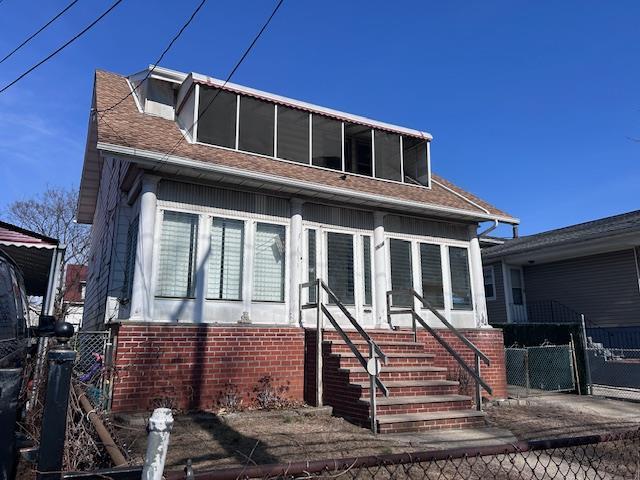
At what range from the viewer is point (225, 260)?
889cm

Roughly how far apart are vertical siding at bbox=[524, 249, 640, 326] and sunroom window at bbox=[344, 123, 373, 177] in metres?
9.81

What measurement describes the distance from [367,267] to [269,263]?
232 centimetres

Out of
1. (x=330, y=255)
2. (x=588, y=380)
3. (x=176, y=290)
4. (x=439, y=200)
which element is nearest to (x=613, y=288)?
(x=588, y=380)

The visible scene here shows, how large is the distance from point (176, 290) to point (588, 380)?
1075cm

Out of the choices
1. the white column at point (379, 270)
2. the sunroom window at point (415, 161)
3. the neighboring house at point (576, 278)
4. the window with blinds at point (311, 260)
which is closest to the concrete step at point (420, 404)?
the white column at point (379, 270)

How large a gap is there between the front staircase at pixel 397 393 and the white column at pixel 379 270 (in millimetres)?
1332

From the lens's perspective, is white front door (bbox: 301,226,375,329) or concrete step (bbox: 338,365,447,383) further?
white front door (bbox: 301,226,375,329)

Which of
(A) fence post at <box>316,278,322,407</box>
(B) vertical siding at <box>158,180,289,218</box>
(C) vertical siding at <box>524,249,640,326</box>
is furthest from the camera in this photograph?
(C) vertical siding at <box>524,249,640,326</box>

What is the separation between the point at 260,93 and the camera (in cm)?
1037

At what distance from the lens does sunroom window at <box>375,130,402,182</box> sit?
11922 mm

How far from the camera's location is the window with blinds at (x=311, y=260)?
31.4 feet

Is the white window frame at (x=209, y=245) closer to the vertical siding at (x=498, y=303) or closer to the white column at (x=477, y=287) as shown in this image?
the white column at (x=477, y=287)

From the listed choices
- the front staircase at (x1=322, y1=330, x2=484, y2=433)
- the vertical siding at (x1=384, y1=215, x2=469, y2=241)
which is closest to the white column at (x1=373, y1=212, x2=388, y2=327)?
the vertical siding at (x1=384, y1=215, x2=469, y2=241)

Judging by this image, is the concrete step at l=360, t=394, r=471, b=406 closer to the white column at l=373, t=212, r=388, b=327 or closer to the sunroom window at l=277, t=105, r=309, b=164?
the white column at l=373, t=212, r=388, b=327
